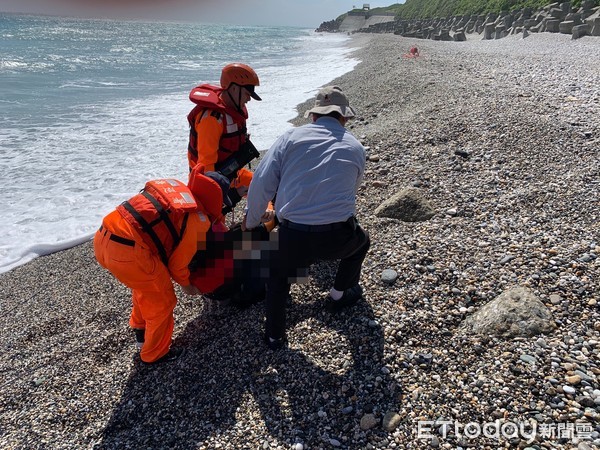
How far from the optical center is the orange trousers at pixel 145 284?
10.0 feet

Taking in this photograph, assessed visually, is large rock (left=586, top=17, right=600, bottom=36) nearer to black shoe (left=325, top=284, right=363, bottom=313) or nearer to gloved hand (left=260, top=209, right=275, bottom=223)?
black shoe (left=325, top=284, right=363, bottom=313)

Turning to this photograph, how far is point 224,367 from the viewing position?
3.45m

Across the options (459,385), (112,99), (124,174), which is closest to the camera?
→ (459,385)

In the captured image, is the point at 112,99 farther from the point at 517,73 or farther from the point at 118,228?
the point at 118,228

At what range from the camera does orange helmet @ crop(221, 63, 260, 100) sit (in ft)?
14.0

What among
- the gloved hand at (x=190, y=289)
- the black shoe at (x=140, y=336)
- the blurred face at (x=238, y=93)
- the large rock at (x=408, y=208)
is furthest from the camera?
the large rock at (x=408, y=208)

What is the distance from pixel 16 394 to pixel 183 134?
9369 mm

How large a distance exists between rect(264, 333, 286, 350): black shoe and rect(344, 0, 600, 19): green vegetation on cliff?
97.9ft

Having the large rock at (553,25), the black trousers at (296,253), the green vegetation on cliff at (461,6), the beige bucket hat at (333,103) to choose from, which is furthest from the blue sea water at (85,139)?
the green vegetation on cliff at (461,6)

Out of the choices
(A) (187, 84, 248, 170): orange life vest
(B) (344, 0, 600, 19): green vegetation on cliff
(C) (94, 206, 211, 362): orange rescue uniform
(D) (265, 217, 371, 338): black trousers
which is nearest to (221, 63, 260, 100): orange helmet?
(A) (187, 84, 248, 170): orange life vest

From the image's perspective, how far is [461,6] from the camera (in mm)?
61000

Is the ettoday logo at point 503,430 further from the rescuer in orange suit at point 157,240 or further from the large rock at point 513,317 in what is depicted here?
the rescuer in orange suit at point 157,240

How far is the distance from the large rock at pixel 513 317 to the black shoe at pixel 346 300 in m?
0.95

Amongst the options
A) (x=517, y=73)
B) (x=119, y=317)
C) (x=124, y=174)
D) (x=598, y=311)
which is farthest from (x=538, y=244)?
(x=517, y=73)
